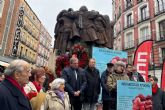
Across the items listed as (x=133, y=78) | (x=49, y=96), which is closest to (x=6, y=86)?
(x=49, y=96)

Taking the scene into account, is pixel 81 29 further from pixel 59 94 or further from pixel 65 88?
pixel 59 94

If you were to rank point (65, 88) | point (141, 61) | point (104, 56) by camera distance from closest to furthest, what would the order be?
point (65, 88) → point (104, 56) → point (141, 61)

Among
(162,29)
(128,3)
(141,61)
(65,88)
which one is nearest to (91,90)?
(65,88)

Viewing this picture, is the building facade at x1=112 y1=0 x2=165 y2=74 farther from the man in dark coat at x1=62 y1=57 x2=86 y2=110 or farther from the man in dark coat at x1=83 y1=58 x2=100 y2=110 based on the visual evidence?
the man in dark coat at x1=62 y1=57 x2=86 y2=110

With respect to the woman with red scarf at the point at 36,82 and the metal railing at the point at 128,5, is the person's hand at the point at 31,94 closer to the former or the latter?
the woman with red scarf at the point at 36,82

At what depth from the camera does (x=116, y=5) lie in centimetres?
3744

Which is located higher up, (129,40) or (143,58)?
(129,40)

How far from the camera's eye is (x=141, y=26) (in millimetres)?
29281

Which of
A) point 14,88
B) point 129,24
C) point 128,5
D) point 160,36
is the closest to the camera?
point 14,88

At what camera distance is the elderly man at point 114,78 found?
4918mm

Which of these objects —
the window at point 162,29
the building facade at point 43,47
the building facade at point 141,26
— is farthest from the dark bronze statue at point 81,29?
the building facade at point 43,47

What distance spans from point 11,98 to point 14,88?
143mm

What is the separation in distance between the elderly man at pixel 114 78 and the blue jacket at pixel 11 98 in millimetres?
2589

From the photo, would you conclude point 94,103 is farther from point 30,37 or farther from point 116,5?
point 30,37
